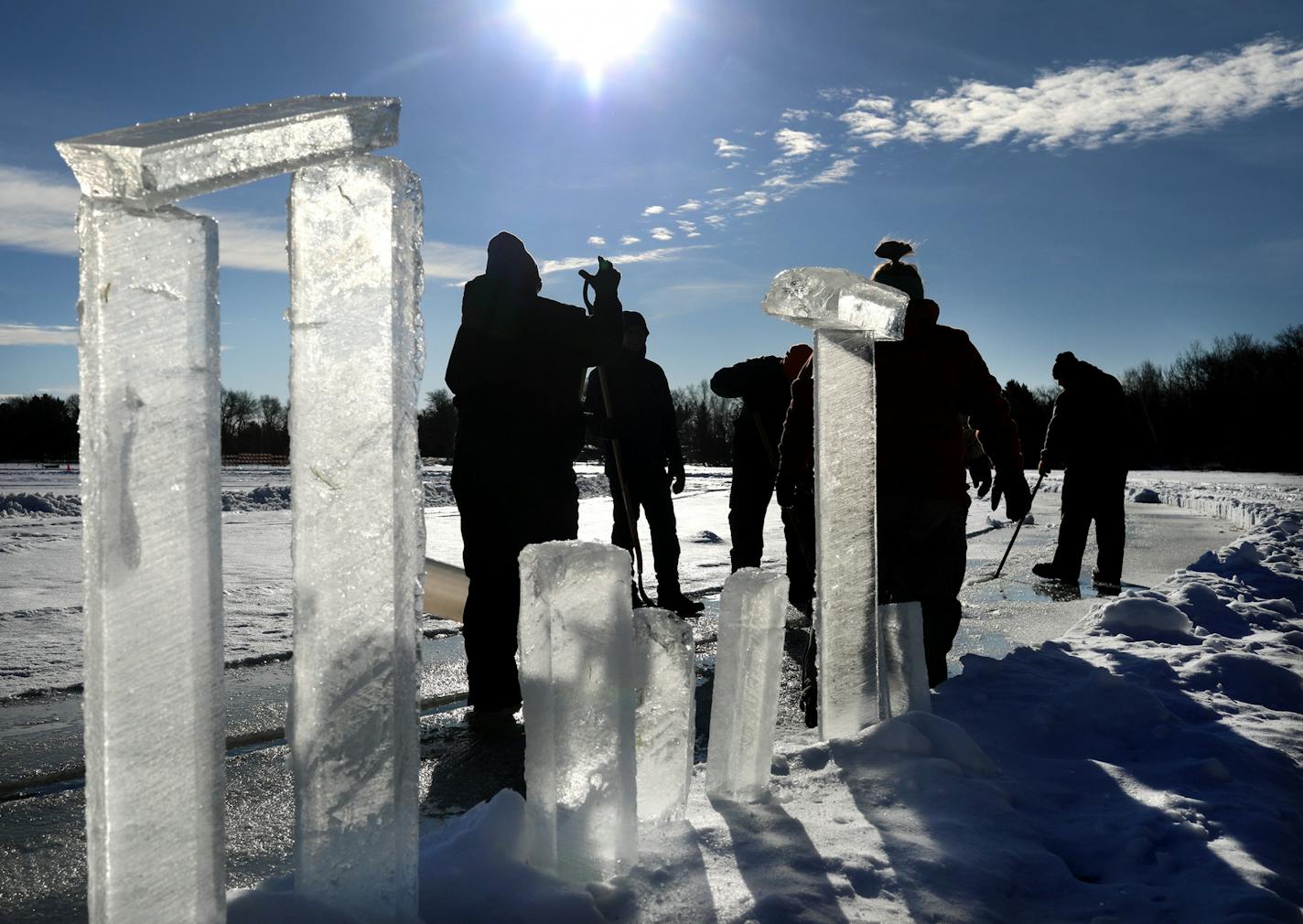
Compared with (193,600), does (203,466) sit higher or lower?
higher

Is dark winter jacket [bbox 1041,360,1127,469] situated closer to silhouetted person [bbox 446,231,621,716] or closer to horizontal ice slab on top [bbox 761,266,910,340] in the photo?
silhouetted person [bbox 446,231,621,716]

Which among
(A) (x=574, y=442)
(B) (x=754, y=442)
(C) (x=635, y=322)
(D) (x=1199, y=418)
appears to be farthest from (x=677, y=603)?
(D) (x=1199, y=418)

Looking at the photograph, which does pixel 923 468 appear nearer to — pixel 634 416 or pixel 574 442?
pixel 574 442

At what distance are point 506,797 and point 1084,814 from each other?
1.52 meters

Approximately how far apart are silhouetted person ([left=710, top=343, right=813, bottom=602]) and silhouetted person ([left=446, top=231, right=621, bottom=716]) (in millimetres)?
2859

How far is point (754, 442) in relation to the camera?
6828mm

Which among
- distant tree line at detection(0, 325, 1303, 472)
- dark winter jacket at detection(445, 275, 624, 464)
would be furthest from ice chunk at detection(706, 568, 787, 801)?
distant tree line at detection(0, 325, 1303, 472)

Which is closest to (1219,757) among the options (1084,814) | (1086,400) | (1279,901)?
(1084,814)

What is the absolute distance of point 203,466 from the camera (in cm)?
135

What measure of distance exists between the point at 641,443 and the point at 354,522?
5212 millimetres

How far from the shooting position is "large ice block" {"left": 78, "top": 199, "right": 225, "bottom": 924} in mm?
1281

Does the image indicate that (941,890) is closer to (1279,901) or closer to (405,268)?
(1279,901)

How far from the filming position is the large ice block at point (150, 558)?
4.20ft

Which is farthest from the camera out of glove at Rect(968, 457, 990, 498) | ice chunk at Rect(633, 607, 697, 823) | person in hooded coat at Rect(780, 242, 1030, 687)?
glove at Rect(968, 457, 990, 498)
